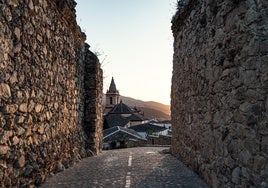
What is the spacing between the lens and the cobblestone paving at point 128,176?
516 cm

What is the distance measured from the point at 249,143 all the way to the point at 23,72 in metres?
3.21

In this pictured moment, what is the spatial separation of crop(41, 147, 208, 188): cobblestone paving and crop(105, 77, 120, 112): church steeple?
163 feet

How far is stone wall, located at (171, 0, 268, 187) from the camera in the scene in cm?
326

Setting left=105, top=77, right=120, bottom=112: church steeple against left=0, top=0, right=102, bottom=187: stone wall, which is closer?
left=0, top=0, right=102, bottom=187: stone wall

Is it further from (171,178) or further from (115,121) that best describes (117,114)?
(171,178)

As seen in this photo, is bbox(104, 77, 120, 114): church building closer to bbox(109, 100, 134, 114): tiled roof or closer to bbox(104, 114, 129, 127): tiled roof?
bbox(109, 100, 134, 114): tiled roof

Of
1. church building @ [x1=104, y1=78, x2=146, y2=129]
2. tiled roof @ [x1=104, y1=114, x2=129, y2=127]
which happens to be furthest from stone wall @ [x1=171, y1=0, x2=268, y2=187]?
church building @ [x1=104, y1=78, x2=146, y2=129]

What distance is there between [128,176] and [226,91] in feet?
8.77

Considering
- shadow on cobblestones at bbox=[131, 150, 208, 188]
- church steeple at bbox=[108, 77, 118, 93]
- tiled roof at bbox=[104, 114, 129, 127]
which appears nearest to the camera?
shadow on cobblestones at bbox=[131, 150, 208, 188]

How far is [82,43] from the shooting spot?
8.99 meters

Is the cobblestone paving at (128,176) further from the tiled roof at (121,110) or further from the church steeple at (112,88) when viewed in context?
the church steeple at (112,88)

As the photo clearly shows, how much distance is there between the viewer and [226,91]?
414cm

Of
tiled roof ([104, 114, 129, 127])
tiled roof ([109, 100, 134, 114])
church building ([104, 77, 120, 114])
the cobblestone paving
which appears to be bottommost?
tiled roof ([104, 114, 129, 127])

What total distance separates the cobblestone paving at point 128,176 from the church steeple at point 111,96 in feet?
163
